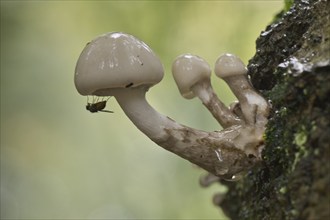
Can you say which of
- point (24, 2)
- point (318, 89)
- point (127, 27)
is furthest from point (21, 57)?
point (318, 89)

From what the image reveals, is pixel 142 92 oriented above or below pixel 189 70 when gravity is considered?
below

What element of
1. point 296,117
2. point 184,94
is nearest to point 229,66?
point 184,94

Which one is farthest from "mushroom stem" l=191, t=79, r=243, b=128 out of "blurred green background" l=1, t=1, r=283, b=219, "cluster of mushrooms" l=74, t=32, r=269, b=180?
"blurred green background" l=1, t=1, r=283, b=219

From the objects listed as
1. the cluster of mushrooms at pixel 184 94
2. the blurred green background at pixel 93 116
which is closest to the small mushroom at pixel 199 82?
the cluster of mushrooms at pixel 184 94

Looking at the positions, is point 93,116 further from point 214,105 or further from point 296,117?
point 296,117

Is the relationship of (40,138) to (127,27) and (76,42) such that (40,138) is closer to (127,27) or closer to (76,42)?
(76,42)

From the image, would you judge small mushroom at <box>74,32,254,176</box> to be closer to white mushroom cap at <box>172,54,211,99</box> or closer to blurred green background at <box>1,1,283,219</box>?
white mushroom cap at <box>172,54,211,99</box>
